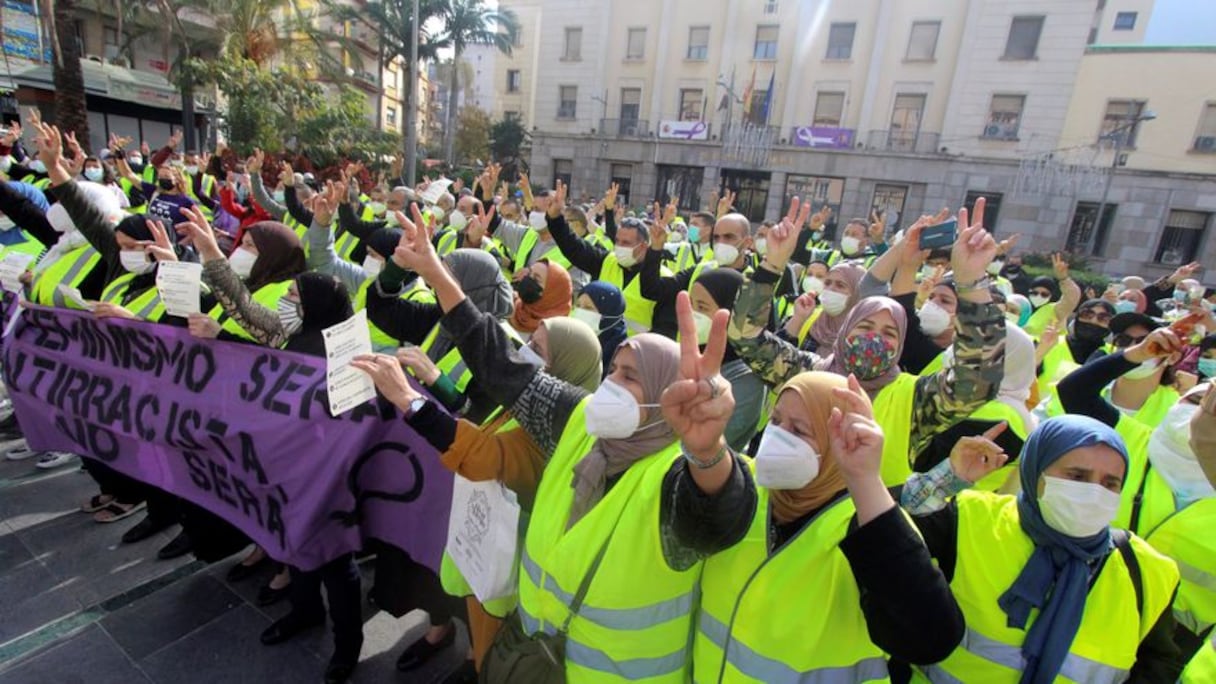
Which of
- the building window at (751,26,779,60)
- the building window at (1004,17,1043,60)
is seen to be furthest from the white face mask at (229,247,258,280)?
the building window at (1004,17,1043,60)

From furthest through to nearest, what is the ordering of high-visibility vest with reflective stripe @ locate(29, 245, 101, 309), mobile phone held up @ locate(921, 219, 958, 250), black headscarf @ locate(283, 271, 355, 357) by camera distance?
high-visibility vest with reflective stripe @ locate(29, 245, 101, 309) → black headscarf @ locate(283, 271, 355, 357) → mobile phone held up @ locate(921, 219, 958, 250)

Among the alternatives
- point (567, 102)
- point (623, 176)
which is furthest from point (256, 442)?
point (567, 102)

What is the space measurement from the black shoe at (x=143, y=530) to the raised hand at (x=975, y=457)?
3951 mm

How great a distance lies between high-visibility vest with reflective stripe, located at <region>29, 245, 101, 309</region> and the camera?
3.51m

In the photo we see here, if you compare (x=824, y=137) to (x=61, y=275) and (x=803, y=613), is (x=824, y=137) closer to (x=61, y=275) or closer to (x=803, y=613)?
(x=61, y=275)

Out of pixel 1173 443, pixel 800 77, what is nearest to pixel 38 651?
pixel 1173 443

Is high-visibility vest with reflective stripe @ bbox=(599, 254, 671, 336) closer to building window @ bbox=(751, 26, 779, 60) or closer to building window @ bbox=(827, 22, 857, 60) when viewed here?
building window @ bbox=(827, 22, 857, 60)

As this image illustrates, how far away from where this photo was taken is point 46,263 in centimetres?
373

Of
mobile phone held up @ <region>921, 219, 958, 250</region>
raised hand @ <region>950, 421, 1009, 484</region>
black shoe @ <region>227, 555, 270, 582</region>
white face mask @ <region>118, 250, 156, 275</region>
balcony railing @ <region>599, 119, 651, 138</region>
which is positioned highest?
balcony railing @ <region>599, 119, 651, 138</region>

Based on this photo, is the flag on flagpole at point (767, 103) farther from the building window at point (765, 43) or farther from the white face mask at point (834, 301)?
the white face mask at point (834, 301)

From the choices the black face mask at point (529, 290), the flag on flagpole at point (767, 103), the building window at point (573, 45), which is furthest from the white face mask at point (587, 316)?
the building window at point (573, 45)

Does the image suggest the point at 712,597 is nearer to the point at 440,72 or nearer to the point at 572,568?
the point at 572,568

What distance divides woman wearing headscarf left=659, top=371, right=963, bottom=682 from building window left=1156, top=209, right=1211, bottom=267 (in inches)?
1200

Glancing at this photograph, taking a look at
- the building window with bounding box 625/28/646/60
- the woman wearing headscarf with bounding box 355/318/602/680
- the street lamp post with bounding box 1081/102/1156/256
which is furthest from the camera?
the building window with bounding box 625/28/646/60
